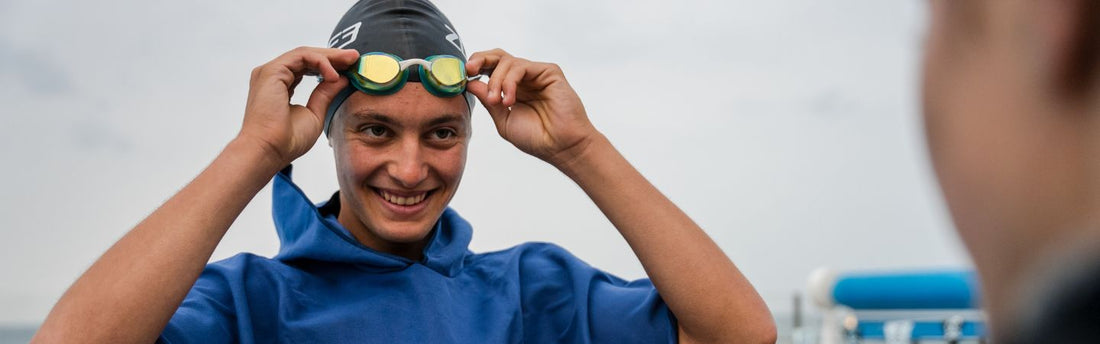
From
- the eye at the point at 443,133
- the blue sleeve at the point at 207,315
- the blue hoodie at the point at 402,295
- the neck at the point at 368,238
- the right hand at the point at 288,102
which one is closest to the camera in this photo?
the blue sleeve at the point at 207,315

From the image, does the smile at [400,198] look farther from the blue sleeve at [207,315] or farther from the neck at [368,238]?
the blue sleeve at [207,315]

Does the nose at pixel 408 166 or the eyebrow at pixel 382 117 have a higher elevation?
the eyebrow at pixel 382 117

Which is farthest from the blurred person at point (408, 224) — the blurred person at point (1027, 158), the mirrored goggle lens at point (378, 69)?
the blurred person at point (1027, 158)

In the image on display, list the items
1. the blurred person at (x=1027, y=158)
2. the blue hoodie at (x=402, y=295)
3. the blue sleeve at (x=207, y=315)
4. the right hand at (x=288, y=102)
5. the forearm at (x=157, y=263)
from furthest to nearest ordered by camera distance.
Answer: the blue hoodie at (x=402, y=295) → the right hand at (x=288, y=102) → the blue sleeve at (x=207, y=315) → the forearm at (x=157, y=263) → the blurred person at (x=1027, y=158)

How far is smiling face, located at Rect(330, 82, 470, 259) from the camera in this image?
2238 millimetres

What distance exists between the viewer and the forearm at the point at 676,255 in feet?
7.02

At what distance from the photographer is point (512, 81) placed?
2188mm

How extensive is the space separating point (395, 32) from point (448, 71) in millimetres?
201

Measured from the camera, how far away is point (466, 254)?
2654 mm

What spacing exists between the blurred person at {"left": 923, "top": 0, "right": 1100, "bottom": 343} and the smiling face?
6.03ft

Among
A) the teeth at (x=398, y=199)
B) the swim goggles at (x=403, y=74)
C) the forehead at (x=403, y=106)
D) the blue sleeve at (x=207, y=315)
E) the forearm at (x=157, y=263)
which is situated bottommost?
the blue sleeve at (x=207, y=315)

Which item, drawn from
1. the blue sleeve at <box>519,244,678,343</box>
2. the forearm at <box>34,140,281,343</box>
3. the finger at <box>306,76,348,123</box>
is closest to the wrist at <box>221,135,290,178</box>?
the forearm at <box>34,140,281,343</box>

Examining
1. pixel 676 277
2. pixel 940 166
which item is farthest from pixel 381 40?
pixel 940 166

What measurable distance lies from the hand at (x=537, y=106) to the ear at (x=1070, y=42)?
1.81 metres
